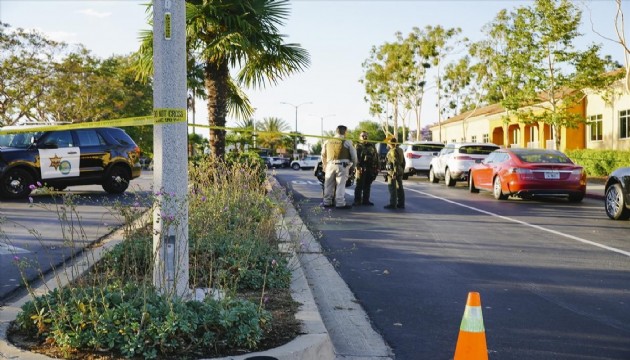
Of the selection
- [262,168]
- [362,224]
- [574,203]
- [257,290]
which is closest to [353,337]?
[257,290]

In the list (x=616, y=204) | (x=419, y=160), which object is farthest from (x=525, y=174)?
(x=419, y=160)

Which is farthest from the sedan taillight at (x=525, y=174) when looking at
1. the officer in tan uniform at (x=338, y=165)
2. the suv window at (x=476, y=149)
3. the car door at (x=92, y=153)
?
the car door at (x=92, y=153)

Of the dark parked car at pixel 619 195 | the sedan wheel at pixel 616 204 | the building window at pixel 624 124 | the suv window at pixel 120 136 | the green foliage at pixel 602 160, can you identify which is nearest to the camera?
the dark parked car at pixel 619 195

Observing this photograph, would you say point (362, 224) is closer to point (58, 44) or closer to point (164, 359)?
point (164, 359)

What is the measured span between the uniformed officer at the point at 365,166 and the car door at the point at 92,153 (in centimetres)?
660

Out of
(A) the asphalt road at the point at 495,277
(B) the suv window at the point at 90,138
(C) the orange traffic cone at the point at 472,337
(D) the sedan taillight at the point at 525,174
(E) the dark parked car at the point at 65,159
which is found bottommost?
(A) the asphalt road at the point at 495,277

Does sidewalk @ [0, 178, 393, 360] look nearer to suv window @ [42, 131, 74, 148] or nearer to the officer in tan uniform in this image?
the officer in tan uniform

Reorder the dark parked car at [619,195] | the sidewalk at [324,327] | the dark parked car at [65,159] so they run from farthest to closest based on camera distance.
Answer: the dark parked car at [65,159]
the dark parked car at [619,195]
the sidewalk at [324,327]

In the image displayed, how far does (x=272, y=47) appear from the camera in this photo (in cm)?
1731

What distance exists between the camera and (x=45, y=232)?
11055 mm

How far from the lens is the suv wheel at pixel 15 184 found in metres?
16.5

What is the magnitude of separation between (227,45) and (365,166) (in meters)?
4.05

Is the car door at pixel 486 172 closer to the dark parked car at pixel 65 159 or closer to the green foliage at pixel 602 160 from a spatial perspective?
the dark parked car at pixel 65 159

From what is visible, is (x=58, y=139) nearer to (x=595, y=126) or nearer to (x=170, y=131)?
(x=170, y=131)
